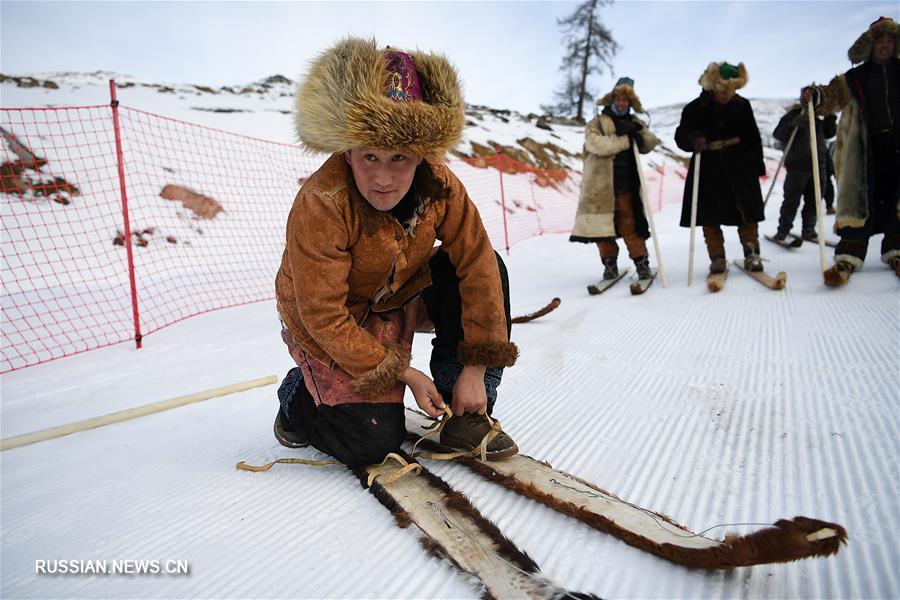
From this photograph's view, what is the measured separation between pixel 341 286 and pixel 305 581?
0.66 metres

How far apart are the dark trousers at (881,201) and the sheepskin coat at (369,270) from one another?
3.07 m

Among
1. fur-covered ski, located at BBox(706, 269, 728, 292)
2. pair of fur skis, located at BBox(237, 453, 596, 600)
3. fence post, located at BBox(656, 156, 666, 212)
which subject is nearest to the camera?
pair of fur skis, located at BBox(237, 453, 596, 600)

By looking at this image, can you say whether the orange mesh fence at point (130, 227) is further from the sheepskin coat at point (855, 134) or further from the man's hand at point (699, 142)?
the sheepskin coat at point (855, 134)

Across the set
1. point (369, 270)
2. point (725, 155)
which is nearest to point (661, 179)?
point (725, 155)

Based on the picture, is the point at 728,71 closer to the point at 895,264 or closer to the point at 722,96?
the point at 722,96

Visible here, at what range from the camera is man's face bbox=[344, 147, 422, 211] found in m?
1.15

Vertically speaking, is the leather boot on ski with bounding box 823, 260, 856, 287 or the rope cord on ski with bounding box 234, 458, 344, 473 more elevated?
the leather boot on ski with bounding box 823, 260, 856, 287

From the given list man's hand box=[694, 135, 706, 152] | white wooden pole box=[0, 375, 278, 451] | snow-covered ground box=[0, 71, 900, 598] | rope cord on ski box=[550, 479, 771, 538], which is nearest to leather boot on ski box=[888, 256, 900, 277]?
snow-covered ground box=[0, 71, 900, 598]

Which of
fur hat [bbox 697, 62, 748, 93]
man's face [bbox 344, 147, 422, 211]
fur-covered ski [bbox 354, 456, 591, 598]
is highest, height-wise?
fur hat [bbox 697, 62, 748, 93]

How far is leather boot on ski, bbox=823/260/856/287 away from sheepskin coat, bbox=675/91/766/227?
2.22ft

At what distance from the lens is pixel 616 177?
3881 mm

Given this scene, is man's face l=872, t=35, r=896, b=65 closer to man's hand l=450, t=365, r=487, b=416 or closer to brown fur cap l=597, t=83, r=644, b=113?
brown fur cap l=597, t=83, r=644, b=113

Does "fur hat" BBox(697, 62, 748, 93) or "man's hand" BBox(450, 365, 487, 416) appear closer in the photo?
"man's hand" BBox(450, 365, 487, 416)

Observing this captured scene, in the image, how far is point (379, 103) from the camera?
106cm
